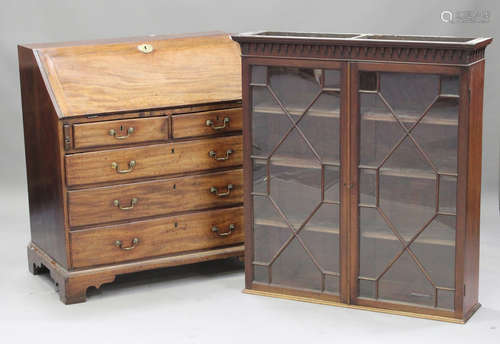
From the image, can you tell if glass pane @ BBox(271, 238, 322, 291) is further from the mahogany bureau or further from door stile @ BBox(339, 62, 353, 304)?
the mahogany bureau

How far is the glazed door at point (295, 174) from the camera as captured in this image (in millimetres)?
4785

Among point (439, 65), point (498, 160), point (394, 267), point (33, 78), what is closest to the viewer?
point (439, 65)

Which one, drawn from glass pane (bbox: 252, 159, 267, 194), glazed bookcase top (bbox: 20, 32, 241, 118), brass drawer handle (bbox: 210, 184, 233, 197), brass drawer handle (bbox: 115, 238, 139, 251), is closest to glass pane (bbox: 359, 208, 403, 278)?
glass pane (bbox: 252, 159, 267, 194)

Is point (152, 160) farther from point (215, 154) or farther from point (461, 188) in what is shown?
point (461, 188)

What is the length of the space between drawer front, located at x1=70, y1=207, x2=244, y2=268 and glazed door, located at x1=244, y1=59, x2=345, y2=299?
0.90 ft

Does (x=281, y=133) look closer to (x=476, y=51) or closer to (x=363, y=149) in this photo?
(x=363, y=149)

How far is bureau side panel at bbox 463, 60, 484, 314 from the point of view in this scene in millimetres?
4520

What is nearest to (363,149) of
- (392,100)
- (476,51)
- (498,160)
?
(392,100)

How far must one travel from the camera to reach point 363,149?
4734 millimetres

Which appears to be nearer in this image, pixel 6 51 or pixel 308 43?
pixel 308 43

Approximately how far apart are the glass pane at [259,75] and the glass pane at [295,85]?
0.03m

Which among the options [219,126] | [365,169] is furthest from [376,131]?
[219,126]

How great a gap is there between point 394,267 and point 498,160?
81.5 inches

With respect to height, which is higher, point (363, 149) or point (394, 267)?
point (363, 149)
